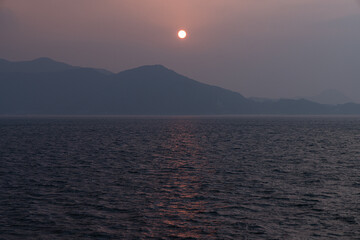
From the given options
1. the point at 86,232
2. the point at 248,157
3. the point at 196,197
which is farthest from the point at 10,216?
the point at 248,157

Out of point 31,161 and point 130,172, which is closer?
point 130,172

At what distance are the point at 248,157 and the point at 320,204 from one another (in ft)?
105

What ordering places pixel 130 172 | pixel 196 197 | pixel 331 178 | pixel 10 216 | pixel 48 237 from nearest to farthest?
pixel 48 237
pixel 10 216
pixel 196 197
pixel 331 178
pixel 130 172

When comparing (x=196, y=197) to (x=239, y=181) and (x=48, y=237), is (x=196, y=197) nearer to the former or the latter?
(x=239, y=181)

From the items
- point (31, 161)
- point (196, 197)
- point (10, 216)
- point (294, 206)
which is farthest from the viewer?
point (31, 161)

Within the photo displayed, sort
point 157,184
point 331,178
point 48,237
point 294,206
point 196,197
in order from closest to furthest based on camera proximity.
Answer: point 48,237, point 294,206, point 196,197, point 157,184, point 331,178

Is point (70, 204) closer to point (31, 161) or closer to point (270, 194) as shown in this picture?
point (270, 194)

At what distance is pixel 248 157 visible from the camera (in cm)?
6016

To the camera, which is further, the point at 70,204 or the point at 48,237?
the point at 70,204

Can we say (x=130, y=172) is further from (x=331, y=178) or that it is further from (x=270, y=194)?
(x=331, y=178)

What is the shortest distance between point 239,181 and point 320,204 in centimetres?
1081

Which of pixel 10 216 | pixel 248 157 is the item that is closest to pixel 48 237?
pixel 10 216

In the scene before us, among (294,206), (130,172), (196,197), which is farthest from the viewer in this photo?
(130,172)

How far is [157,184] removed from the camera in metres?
36.1
